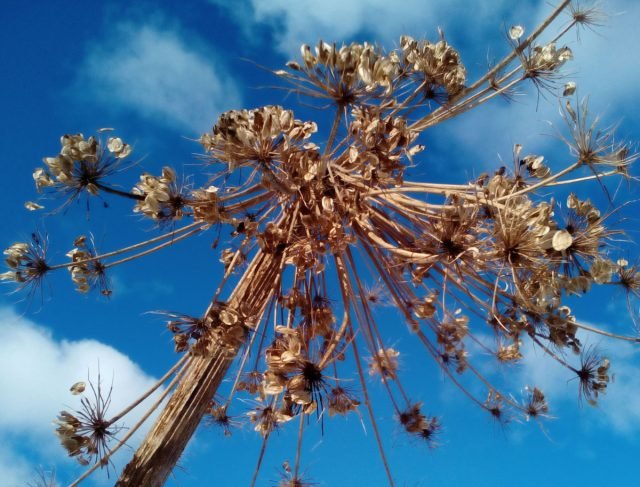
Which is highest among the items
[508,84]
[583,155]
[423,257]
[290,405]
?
[508,84]

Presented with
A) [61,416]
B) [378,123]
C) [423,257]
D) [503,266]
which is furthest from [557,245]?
[61,416]

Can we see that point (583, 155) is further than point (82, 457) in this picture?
No

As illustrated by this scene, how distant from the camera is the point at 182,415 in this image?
395 cm

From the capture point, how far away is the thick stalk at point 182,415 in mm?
3812

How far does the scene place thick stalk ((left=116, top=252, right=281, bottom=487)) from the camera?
3.81 metres

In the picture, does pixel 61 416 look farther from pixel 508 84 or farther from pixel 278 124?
pixel 508 84

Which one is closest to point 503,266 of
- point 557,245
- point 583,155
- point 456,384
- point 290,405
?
point 557,245

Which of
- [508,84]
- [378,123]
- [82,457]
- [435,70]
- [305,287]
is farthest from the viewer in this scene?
[508,84]

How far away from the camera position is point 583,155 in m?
3.71

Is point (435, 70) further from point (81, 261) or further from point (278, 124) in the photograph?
point (81, 261)

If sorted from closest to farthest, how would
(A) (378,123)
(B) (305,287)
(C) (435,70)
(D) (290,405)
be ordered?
(D) (290,405)
(A) (378,123)
(B) (305,287)
(C) (435,70)

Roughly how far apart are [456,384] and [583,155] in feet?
7.94

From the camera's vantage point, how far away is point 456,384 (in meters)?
5.12

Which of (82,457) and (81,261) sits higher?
(81,261)
